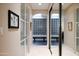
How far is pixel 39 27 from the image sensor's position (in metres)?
2.18

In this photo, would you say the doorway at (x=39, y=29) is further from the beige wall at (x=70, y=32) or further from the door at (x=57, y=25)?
the beige wall at (x=70, y=32)

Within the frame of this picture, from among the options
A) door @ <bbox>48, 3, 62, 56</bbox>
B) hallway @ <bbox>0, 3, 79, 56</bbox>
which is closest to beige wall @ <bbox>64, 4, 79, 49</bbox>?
hallway @ <bbox>0, 3, 79, 56</bbox>

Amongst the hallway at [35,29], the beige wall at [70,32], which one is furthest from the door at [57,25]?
the beige wall at [70,32]

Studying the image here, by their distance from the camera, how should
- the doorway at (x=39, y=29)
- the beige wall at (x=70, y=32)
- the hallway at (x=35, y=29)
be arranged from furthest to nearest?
the doorway at (x=39, y=29) < the beige wall at (x=70, y=32) < the hallway at (x=35, y=29)

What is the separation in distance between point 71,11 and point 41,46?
0.92m

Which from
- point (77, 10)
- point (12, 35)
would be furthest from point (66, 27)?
point (12, 35)

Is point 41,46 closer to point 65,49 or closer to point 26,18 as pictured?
point 65,49

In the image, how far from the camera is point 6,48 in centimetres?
153

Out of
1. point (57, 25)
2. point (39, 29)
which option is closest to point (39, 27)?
point (39, 29)

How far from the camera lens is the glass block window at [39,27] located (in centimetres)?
217

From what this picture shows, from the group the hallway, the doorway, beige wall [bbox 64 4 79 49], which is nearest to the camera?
the hallway

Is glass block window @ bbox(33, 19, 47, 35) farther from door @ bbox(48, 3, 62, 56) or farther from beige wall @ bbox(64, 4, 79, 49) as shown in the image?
beige wall @ bbox(64, 4, 79, 49)

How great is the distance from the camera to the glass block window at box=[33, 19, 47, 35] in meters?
2.17

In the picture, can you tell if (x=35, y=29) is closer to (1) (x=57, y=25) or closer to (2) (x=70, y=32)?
(1) (x=57, y=25)
